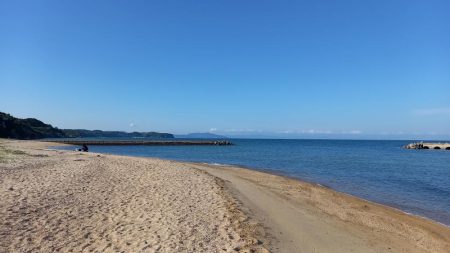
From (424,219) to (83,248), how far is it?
13.0m

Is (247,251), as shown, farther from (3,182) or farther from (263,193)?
(3,182)

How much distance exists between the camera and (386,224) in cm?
1283

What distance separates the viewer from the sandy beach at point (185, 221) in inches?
328

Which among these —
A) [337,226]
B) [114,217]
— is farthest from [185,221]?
[337,226]

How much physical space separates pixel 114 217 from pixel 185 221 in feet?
6.65

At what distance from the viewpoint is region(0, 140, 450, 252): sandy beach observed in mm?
8336

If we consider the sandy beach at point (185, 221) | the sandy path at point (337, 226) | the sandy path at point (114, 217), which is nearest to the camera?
the sandy path at point (114, 217)

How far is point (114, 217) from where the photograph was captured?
1034cm

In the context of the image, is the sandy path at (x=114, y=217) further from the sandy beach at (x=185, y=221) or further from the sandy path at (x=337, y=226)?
the sandy path at (x=337, y=226)

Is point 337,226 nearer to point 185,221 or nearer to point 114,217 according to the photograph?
point 185,221

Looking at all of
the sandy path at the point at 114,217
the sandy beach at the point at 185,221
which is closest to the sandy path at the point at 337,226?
the sandy beach at the point at 185,221

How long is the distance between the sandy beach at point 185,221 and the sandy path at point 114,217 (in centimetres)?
2

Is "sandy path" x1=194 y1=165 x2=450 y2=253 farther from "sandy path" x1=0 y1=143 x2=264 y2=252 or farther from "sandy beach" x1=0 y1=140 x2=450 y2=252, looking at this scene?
"sandy path" x1=0 y1=143 x2=264 y2=252

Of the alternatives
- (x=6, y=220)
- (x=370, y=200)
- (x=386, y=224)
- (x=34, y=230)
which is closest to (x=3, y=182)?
(x=6, y=220)
